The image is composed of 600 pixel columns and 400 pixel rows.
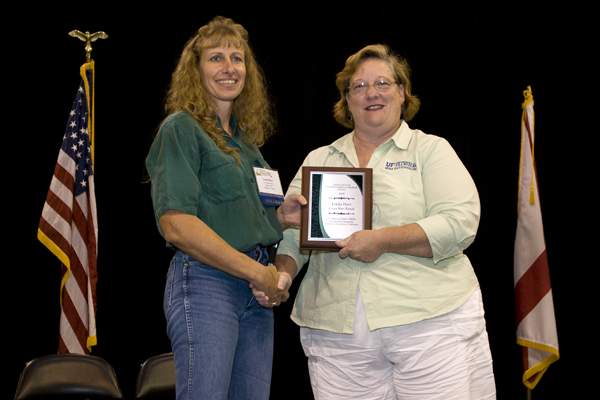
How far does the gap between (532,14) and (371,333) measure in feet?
10.1

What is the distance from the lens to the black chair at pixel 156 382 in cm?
361

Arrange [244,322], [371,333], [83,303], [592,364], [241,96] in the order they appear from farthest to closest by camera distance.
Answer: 1. [592,364]
2. [83,303]
3. [241,96]
4. [371,333]
5. [244,322]

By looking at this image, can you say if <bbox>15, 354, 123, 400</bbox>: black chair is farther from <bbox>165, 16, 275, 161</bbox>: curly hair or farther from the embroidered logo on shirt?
the embroidered logo on shirt

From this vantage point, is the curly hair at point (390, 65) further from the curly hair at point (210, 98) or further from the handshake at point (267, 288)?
the handshake at point (267, 288)

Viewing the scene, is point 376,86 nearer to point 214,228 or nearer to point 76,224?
point 214,228

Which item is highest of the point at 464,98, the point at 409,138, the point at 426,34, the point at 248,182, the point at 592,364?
the point at 426,34

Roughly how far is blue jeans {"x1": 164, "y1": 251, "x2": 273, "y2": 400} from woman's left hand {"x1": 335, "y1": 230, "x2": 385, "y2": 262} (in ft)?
1.02

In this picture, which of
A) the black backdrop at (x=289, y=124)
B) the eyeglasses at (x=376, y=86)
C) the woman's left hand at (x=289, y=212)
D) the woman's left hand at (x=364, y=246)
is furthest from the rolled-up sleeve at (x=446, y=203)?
the black backdrop at (x=289, y=124)

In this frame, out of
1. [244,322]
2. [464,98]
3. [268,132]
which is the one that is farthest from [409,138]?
[464,98]

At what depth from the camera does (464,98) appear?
488 centimetres

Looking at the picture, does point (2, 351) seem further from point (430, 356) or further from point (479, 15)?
point (479, 15)

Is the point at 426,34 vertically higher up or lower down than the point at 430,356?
higher up

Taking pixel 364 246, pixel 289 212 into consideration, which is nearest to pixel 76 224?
pixel 289 212

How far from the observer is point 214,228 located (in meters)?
2.28
